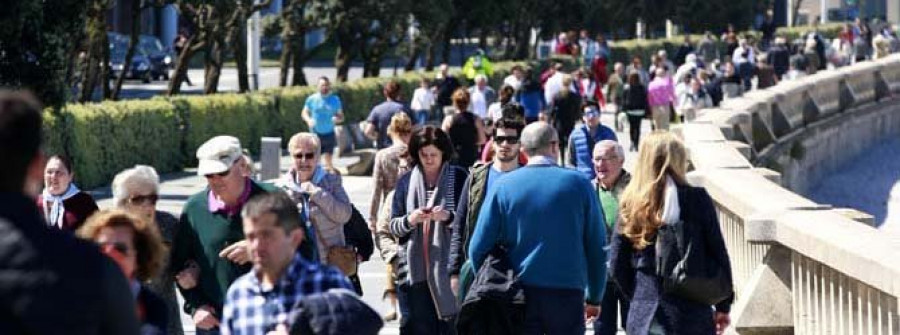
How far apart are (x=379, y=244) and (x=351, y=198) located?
1381 cm

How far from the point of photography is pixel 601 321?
11.4 m

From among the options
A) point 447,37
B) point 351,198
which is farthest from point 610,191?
point 447,37

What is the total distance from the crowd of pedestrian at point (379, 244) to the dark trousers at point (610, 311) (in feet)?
0.04

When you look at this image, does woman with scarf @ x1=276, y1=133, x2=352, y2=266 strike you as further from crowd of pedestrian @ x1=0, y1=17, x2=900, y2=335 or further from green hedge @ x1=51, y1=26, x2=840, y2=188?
green hedge @ x1=51, y1=26, x2=840, y2=188

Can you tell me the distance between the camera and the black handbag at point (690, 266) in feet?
30.6

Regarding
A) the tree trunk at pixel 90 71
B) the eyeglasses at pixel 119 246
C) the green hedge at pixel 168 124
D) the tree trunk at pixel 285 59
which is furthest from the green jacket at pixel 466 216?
the tree trunk at pixel 285 59

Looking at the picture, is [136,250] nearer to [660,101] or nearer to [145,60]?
[660,101]

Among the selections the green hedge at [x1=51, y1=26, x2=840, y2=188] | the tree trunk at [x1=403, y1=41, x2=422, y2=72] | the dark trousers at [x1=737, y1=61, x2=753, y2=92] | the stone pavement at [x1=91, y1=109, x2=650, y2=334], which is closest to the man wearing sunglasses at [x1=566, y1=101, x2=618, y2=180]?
the stone pavement at [x1=91, y1=109, x2=650, y2=334]

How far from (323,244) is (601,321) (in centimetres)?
144

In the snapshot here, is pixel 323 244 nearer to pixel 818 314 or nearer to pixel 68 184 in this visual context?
pixel 68 184

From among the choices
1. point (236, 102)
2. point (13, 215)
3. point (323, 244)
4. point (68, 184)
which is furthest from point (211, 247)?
point (236, 102)

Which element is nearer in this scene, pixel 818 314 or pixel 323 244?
pixel 818 314

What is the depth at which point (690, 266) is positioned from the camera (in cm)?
932

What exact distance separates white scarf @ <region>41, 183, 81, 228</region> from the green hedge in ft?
47.0
